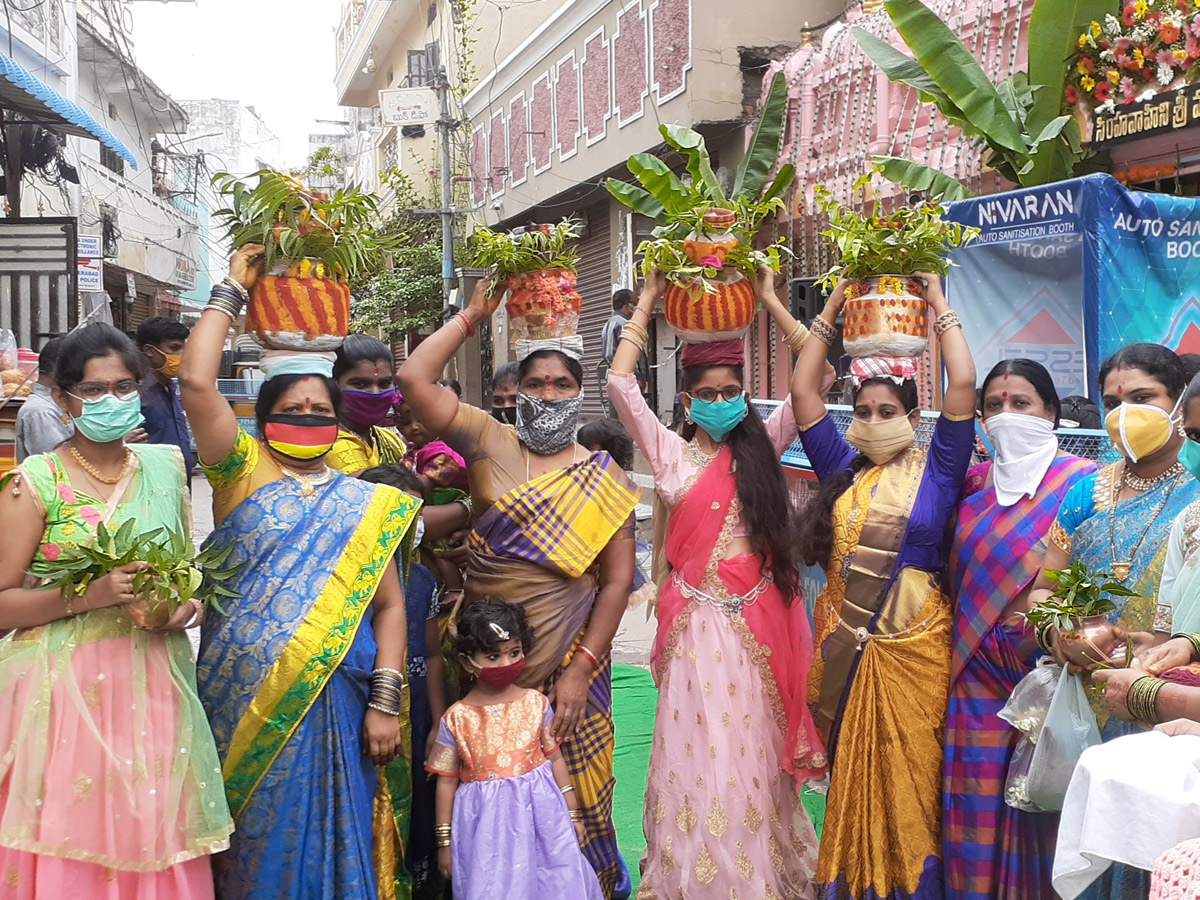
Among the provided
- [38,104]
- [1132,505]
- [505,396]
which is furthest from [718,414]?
[38,104]

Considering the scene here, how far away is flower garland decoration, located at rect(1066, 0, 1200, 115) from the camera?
22.1 ft

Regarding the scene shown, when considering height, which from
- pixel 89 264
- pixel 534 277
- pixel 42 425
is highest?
pixel 89 264

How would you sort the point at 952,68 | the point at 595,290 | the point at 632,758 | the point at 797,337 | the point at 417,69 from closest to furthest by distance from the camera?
the point at 797,337 → the point at 632,758 → the point at 952,68 → the point at 595,290 → the point at 417,69

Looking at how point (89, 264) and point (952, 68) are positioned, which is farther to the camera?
point (89, 264)

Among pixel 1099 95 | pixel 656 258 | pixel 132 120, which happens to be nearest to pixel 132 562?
pixel 656 258

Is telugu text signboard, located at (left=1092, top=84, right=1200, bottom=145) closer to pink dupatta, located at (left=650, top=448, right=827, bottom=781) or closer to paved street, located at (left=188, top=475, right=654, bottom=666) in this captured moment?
paved street, located at (left=188, top=475, right=654, bottom=666)

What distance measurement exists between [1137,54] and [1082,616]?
577cm

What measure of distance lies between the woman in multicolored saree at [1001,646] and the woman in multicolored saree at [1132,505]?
0.12 metres

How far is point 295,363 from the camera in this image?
3.23 metres

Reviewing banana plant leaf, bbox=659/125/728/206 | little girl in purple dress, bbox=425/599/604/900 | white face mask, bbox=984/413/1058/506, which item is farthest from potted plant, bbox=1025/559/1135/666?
banana plant leaf, bbox=659/125/728/206

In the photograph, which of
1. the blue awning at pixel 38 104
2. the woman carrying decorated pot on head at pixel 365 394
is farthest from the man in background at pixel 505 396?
the blue awning at pixel 38 104

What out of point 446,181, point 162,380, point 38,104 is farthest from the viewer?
point 446,181

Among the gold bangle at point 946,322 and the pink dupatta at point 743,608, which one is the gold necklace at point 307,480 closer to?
the pink dupatta at point 743,608

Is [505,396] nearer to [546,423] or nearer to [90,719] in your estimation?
[546,423]
